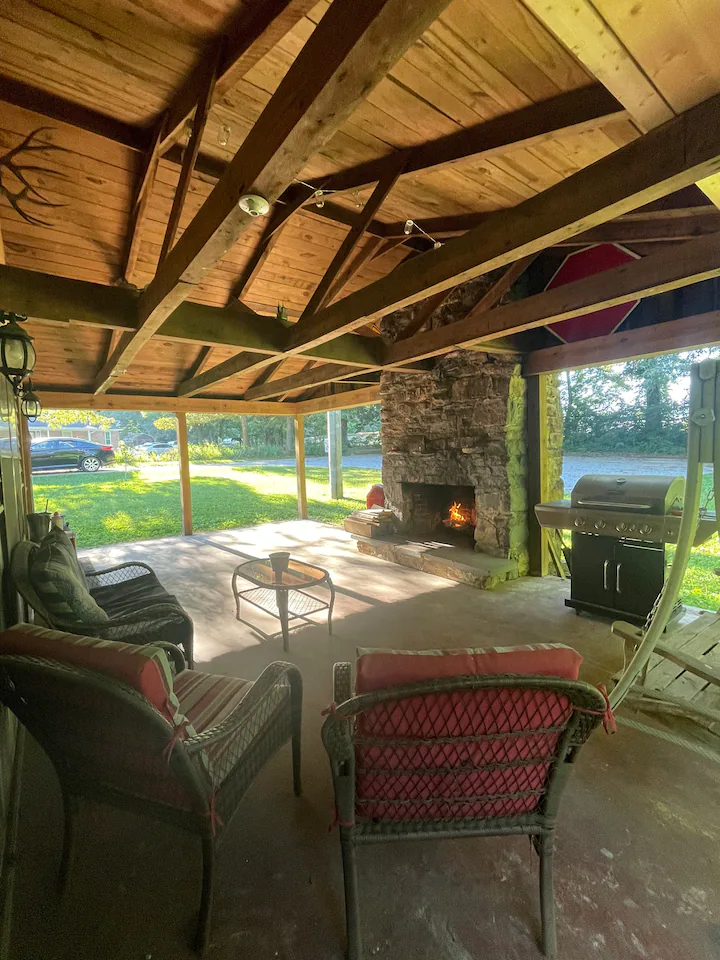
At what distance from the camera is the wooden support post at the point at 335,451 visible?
10328 millimetres

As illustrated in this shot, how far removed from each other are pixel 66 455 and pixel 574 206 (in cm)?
1673

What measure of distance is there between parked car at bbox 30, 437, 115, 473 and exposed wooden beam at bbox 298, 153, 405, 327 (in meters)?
14.2

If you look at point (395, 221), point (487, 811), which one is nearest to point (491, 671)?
point (487, 811)

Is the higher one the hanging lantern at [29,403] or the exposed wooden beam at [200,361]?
the exposed wooden beam at [200,361]

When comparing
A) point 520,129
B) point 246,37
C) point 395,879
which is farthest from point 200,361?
point 395,879

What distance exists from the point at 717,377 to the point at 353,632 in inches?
109

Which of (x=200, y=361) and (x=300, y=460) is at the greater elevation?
(x=200, y=361)

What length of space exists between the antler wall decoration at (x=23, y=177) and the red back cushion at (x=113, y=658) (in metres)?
3.07

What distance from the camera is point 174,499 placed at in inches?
462

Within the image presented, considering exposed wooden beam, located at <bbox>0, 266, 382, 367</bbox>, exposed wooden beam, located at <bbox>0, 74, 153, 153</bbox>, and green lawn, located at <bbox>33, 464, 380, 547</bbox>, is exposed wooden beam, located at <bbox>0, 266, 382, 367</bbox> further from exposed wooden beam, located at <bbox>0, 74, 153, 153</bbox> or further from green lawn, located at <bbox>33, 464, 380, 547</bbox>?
green lawn, located at <bbox>33, 464, 380, 547</bbox>

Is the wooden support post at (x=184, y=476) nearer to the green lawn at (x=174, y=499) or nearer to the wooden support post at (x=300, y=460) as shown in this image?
the green lawn at (x=174, y=499)

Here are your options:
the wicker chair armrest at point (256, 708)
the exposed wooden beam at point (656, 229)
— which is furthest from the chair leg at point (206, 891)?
the exposed wooden beam at point (656, 229)

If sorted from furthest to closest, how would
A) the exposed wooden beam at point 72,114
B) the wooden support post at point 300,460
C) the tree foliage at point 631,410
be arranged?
the wooden support post at point 300,460 → the tree foliage at point 631,410 → the exposed wooden beam at point 72,114

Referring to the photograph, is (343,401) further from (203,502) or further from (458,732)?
(458,732)
